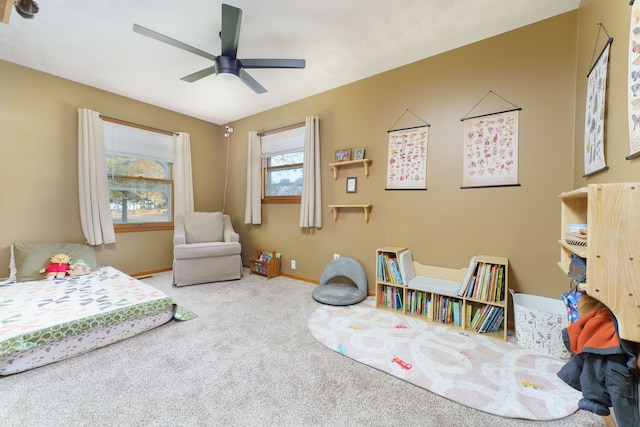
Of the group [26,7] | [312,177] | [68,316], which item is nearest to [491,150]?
[312,177]

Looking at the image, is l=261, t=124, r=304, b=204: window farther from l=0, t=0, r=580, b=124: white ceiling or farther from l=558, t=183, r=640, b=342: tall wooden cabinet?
l=558, t=183, r=640, b=342: tall wooden cabinet

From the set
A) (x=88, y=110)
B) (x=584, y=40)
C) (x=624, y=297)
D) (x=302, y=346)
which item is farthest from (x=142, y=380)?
(x=584, y=40)

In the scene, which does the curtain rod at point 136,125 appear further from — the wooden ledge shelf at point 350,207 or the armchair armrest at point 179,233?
the wooden ledge shelf at point 350,207

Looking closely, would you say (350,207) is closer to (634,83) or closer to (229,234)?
(229,234)

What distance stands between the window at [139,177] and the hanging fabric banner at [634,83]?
15.6 feet

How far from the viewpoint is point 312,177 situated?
11.1 feet

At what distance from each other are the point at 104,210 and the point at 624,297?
4.62m

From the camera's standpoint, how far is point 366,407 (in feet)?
4.31

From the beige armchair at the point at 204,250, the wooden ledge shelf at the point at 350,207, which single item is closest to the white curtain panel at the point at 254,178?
the beige armchair at the point at 204,250

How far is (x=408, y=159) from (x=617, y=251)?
77.6 inches

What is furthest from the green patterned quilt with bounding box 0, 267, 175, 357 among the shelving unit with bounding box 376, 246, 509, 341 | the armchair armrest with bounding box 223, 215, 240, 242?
the shelving unit with bounding box 376, 246, 509, 341

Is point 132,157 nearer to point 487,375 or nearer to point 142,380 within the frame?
point 142,380

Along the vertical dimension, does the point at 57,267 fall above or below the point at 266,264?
above

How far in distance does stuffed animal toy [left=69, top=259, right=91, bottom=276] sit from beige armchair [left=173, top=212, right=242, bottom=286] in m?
0.90
